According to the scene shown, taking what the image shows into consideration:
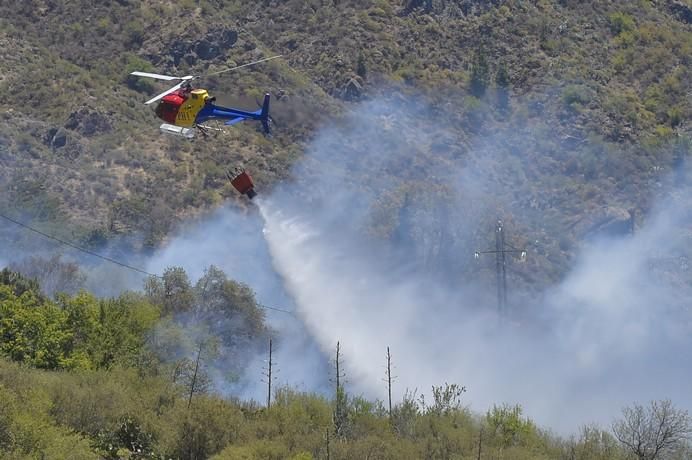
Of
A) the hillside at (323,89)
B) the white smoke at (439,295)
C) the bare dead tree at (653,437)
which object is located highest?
the hillside at (323,89)

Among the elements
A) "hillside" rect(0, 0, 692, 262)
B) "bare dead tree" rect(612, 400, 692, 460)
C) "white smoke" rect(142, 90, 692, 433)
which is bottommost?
"bare dead tree" rect(612, 400, 692, 460)

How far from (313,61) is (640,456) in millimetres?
67709

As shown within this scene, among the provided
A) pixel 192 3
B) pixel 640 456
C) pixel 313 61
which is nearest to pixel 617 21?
pixel 313 61

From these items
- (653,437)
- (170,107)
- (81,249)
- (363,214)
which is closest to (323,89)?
(363,214)

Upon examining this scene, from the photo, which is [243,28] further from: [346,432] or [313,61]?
[346,432]

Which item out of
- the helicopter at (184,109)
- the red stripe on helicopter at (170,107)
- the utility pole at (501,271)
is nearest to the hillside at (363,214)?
the utility pole at (501,271)

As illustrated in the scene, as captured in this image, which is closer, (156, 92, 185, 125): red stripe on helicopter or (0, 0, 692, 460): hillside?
(156, 92, 185, 125): red stripe on helicopter

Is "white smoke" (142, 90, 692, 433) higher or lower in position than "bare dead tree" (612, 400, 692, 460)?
higher

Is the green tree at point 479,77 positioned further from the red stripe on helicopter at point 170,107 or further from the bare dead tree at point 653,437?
the red stripe on helicopter at point 170,107

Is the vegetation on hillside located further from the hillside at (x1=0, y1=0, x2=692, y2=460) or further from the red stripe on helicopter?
the red stripe on helicopter

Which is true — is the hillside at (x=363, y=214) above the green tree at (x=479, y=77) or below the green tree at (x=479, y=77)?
below

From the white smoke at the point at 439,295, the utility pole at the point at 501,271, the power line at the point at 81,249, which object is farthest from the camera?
the utility pole at the point at 501,271

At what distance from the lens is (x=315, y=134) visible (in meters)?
107

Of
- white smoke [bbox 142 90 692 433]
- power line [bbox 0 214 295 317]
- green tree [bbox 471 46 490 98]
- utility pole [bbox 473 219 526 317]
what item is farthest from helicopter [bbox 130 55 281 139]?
green tree [bbox 471 46 490 98]
